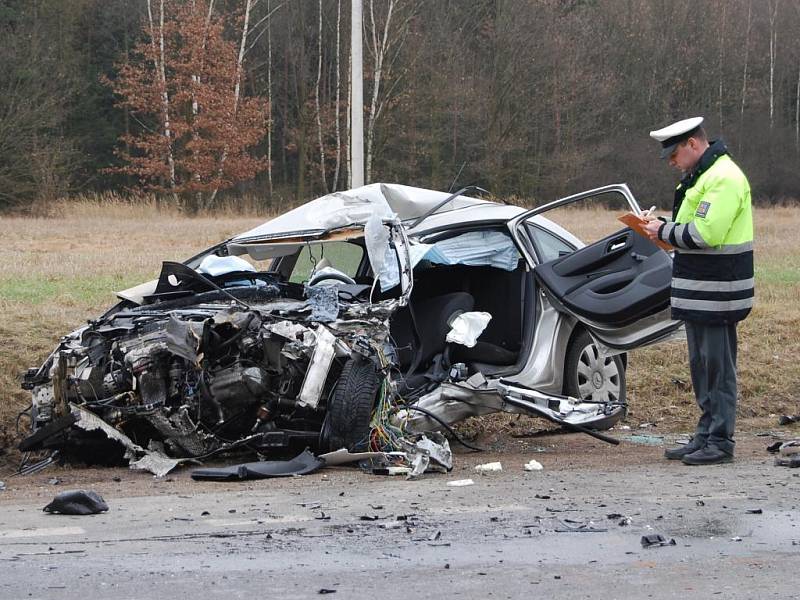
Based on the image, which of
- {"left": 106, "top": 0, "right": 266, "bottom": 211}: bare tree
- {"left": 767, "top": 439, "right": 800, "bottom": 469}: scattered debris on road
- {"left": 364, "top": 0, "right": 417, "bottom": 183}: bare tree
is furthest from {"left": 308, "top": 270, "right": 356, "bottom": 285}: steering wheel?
{"left": 364, "top": 0, "right": 417, "bottom": 183}: bare tree

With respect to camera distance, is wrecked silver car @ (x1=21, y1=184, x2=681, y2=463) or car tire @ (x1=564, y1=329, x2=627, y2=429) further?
car tire @ (x1=564, y1=329, x2=627, y2=429)

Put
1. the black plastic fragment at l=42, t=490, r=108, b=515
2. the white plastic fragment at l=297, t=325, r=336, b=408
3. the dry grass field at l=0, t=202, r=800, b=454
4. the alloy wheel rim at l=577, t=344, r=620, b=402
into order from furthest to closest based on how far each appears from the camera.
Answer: the dry grass field at l=0, t=202, r=800, b=454 < the alloy wheel rim at l=577, t=344, r=620, b=402 < the white plastic fragment at l=297, t=325, r=336, b=408 < the black plastic fragment at l=42, t=490, r=108, b=515

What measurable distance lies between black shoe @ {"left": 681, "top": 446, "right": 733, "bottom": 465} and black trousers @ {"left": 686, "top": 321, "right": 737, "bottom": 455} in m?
0.04

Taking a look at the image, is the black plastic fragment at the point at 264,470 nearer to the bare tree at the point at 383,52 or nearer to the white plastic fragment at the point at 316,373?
the white plastic fragment at the point at 316,373

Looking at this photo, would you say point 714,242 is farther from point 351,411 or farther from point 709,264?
point 351,411

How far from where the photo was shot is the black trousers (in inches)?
297

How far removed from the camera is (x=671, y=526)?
18.4 ft

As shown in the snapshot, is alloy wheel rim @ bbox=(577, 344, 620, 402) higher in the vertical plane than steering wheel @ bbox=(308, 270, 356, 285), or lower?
lower

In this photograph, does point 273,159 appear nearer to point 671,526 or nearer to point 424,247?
point 424,247

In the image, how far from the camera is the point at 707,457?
7.52 meters

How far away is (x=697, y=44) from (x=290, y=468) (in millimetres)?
46441

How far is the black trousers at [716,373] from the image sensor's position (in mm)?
7531

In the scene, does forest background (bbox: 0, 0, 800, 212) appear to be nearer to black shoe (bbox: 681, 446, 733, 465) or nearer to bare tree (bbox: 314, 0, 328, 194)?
bare tree (bbox: 314, 0, 328, 194)

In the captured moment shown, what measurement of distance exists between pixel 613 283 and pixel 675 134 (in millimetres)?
1336
